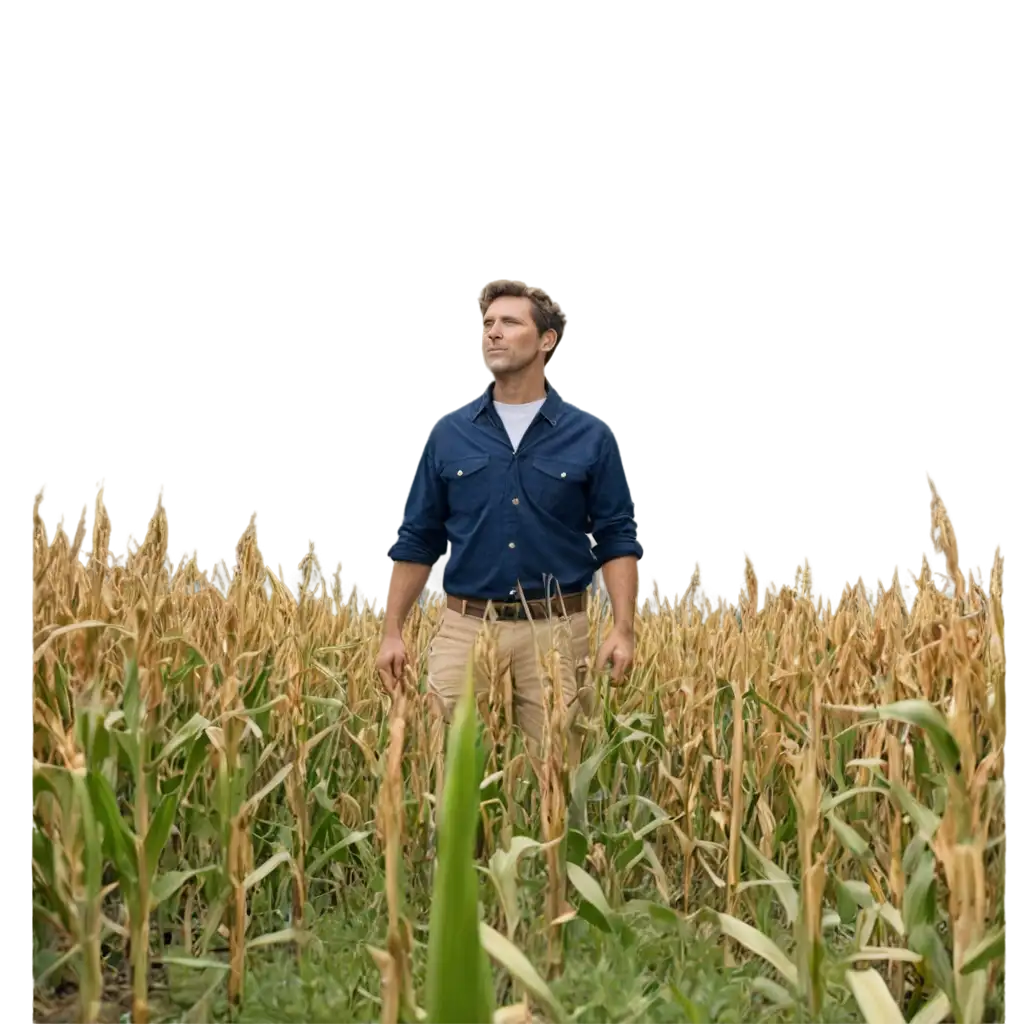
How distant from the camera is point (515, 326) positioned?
3.76 metres

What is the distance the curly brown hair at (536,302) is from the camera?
3.80 metres

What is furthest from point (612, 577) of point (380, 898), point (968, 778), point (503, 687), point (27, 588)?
point (27, 588)

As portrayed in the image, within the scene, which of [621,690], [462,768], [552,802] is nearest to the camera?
[462,768]

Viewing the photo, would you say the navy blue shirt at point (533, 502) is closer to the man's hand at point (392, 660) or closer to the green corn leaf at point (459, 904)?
the man's hand at point (392, 660)

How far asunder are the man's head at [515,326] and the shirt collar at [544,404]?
0.30ft

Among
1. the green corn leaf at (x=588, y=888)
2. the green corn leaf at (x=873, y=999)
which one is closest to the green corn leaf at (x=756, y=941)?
the green corn leaf at (x=873, y=999)

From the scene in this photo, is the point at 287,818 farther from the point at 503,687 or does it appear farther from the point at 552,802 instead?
the point at 552,802

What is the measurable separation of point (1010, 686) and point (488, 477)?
7.44 ft

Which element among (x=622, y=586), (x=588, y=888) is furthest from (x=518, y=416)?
(x=588, y=888)

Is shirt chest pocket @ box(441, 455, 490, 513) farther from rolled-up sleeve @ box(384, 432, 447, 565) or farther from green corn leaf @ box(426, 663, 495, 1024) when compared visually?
green corn leaf @ box(426, 663, 495, 1024)

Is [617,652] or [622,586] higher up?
[622,586]

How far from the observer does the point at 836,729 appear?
12.9ft

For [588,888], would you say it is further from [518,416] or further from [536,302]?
[536,302]

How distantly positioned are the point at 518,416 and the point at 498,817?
1.34 meters
